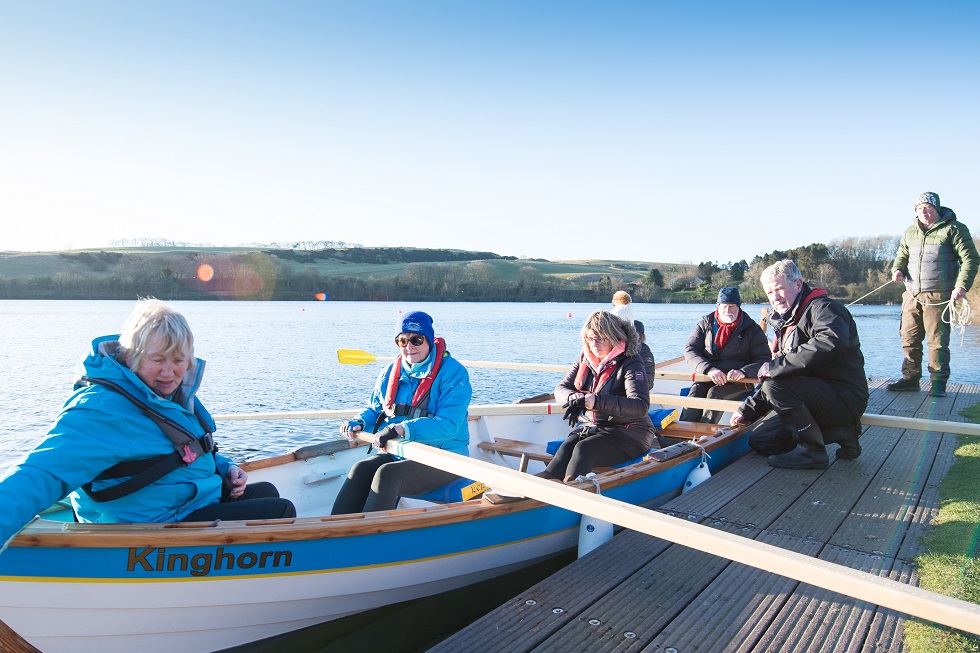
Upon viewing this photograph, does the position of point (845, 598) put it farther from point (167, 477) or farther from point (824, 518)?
point (167, 477)

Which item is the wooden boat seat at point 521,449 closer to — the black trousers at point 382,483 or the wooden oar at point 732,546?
the black trousers at point 382,483

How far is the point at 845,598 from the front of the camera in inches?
134

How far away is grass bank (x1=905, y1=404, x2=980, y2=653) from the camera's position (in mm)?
2893

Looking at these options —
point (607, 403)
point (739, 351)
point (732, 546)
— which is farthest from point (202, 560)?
point (739, 351)

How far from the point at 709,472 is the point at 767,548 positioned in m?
2.69

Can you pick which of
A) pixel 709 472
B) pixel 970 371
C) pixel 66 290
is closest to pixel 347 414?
pixel 709 472

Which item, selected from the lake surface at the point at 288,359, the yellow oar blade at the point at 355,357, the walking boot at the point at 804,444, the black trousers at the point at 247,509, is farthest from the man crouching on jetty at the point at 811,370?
the lake surface at the point at 288,359

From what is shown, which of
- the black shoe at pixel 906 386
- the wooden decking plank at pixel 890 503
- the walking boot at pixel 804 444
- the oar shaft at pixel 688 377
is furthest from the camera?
the black shoe at pixel 906 386

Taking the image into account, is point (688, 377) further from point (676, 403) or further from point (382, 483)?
point (382, 483)

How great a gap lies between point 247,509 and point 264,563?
0.94 ft

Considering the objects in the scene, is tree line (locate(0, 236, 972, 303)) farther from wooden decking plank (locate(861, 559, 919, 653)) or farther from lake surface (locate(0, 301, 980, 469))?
wooden decking plank (locate(861, 559, 919, 653))

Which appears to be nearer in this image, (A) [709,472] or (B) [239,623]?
(B) [239,623]

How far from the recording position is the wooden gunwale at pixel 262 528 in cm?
287

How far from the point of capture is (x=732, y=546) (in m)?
2.97
